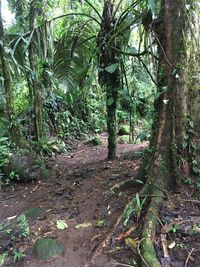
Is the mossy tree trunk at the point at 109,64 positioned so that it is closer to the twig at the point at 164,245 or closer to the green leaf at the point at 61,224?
the green leaf at the point at 61,224

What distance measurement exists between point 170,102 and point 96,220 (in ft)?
5.03

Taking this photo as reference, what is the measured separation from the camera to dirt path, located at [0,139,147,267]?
294cm

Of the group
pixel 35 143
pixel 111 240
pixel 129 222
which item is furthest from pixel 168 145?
pixel 35 143

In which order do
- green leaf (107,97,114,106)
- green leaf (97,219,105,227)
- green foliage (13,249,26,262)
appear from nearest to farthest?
green foliage (13,249,26,262), green leaf (97,219,105,227), green leaf (107,97,114,106)

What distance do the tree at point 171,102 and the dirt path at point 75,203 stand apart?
0.46 meters

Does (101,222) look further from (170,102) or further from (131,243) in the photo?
(170,102)

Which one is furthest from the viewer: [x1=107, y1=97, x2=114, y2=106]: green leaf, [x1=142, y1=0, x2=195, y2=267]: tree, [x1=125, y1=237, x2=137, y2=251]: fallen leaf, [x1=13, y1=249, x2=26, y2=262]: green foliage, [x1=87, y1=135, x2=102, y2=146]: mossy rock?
[x1=87, y1=135, x2=102, y2=146]: mossy rock

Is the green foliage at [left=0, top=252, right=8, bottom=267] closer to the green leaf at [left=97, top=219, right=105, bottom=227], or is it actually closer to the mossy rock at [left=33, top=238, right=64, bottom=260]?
the mossy rock at [left=33, top=238, right=64, bottom=260]

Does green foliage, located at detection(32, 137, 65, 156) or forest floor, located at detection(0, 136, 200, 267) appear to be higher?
green foliage, located at detection(32, 137, 65, 156)

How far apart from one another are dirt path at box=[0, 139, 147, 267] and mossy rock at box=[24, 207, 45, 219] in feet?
0.25

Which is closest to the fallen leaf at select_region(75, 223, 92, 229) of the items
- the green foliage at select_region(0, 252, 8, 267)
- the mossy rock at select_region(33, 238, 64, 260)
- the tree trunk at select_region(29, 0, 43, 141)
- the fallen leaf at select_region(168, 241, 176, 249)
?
the mossy rock at select_region(33, 238, 64, 260)

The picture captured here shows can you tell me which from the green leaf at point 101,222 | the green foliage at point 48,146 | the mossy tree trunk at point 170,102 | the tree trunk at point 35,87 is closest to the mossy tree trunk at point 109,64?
the mossy tree trunk at point 170,102

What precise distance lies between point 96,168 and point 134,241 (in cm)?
254

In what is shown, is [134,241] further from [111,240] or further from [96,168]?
[96,168]
